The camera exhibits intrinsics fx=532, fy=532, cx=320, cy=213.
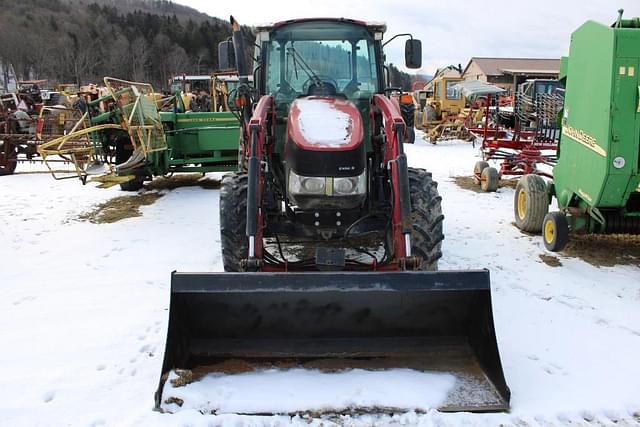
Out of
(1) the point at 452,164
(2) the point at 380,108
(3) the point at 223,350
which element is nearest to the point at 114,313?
(3) the point at 223,350

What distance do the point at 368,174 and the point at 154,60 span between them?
7135cm

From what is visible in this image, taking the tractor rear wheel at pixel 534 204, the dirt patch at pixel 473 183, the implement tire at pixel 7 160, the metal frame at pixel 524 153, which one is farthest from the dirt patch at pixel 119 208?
the metal frame at pixel 524 153

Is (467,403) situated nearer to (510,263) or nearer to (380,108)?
(380,108)

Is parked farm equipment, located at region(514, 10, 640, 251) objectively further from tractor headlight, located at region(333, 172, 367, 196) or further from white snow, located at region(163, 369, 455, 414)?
white snow, located at region(163, 369, 455, 414)

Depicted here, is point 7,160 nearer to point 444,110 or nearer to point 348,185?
point 348,185

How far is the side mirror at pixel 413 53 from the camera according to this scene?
16.6 ft

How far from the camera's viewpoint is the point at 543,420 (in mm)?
2809

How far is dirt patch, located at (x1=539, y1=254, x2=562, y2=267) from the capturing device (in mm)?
5357

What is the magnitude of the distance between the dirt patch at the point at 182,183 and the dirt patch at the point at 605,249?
624 cm

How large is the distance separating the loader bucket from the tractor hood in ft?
3.24

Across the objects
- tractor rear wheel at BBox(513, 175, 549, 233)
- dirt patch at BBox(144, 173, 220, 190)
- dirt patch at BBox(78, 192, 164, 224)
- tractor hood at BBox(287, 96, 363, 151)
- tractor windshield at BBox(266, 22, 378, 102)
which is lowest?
dirt patch at BBox(78, 192, 164, 224)

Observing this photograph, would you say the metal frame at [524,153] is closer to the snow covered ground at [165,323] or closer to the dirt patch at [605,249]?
the snow covered ground at [165,323]

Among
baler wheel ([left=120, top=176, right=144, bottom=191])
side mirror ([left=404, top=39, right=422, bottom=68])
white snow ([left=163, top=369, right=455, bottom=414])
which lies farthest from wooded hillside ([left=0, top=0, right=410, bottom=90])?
white snow ([left=163, top=369, right=455, bottom=414])

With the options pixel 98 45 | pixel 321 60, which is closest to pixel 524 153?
pixel 321 60
